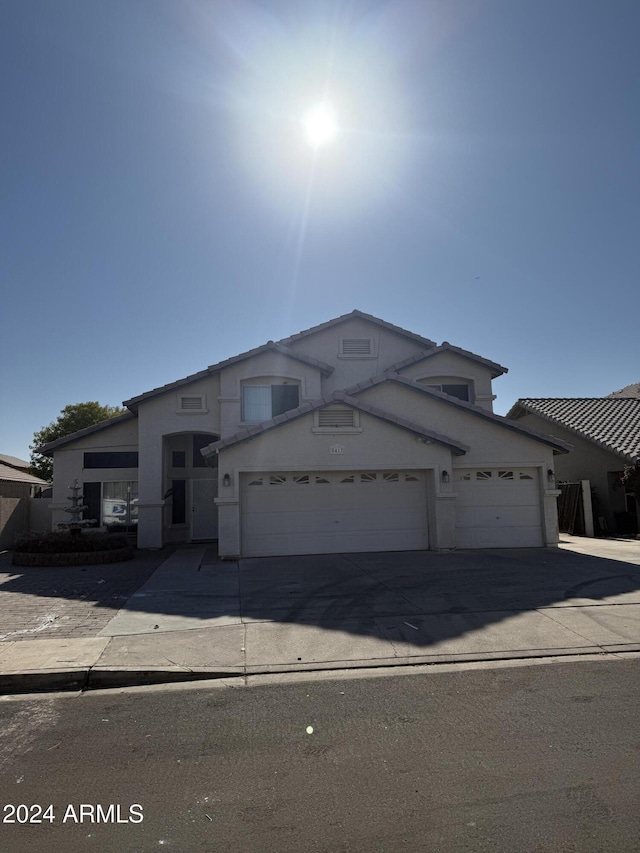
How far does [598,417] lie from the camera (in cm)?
2391

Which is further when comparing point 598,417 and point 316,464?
point 598,417

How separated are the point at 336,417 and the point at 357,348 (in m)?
6.25

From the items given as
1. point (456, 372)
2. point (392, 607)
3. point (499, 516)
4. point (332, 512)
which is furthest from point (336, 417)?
point (456, 372)

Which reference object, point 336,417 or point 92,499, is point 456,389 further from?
point 92,499

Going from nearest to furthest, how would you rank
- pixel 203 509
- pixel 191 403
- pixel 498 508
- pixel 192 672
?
1. pixel 192 672
2. pixel 498 508
3. pixel 191 403
4. pixel 203 509

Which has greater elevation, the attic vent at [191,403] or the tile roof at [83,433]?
the attic vent at [191,403]

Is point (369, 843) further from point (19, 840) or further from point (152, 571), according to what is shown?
point (152, 571)

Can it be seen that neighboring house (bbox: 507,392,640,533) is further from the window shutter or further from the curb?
the window shutter

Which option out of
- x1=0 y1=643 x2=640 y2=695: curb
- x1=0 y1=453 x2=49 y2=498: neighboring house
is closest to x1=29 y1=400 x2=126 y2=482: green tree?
x1=0 y1=453 x2=49 y2=498: neighboring house

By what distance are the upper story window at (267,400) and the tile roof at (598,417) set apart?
11005 mm

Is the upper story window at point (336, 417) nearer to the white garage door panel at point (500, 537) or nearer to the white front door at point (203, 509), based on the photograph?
the white garage door panel at point (500, 537)

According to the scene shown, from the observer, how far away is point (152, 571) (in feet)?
44.6

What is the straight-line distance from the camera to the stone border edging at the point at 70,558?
48.0 feet

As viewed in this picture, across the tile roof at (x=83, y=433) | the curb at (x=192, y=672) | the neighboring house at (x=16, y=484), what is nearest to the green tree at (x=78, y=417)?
the neighboring house at (x=16, y=484)
